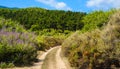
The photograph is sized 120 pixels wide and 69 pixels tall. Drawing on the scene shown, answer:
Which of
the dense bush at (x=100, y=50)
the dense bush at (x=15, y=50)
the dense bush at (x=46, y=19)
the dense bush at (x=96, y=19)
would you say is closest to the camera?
the dense bush at (x=100, y=50)

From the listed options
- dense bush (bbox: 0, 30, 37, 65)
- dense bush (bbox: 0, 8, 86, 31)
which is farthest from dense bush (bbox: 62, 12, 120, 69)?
dense bush (bbox: 0, 8, 86, 31)

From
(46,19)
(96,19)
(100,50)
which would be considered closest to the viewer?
(100,50)

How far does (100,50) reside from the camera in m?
20.7

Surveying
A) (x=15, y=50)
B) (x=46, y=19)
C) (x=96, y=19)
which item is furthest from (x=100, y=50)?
(x=46, y=19)

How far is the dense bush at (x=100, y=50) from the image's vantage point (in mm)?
20609

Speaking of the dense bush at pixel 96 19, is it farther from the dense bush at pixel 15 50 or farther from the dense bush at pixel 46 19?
the dense bush at pixel 46 19

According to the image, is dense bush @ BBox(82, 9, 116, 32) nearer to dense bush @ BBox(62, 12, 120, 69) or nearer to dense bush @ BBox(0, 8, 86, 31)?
dense bush @ BBox(62, 12, 120, 69)

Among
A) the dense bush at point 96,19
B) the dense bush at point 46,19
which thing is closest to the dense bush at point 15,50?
the dense bush at point 96,19

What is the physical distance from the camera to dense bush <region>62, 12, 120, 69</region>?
20609 millimetres

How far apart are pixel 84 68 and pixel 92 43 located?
5.39 feet

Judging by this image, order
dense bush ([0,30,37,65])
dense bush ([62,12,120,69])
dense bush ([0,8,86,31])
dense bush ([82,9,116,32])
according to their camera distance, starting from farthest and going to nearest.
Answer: dense bush ([0,8,86,31]) < dense bush ([82,9,116,32]) < dense bush ([0,30,37,65]) < dense bush ([62,12,120,69])

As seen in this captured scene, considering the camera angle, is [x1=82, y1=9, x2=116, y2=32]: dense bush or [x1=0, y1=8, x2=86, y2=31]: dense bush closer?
[x1=82, y1=9, x2=116, y2=32]: dense bush

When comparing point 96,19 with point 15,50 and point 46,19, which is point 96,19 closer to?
point 15,50

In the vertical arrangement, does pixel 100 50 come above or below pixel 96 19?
below
